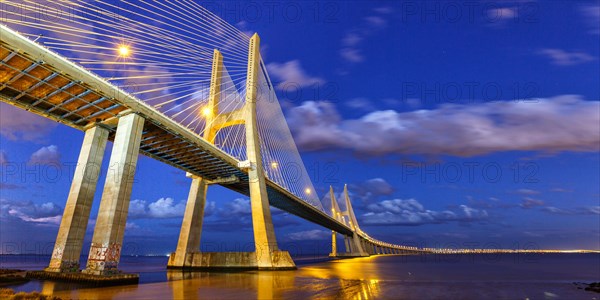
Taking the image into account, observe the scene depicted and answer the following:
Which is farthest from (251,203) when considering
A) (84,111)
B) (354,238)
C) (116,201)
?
(354,238)

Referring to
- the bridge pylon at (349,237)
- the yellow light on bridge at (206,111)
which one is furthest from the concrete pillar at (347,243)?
the yellow light on bridge at (206,111)

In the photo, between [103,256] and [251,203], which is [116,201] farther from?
[251,203]

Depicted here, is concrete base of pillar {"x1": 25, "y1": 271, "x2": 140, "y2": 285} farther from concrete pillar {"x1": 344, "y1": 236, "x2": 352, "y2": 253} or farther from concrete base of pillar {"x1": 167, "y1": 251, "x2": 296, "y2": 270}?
concrete pillar {"x1": 344, "y1": 236, "x2": 352, "y2": 253}

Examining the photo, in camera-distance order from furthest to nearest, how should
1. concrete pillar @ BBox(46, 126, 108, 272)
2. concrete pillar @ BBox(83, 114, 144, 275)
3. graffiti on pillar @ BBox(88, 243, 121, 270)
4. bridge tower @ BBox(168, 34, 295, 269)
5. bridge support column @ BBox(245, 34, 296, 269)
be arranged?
bridge tower @ BBox(168, 34, 295, 269), bridge support column @ BBox(245, 34, 296, 269), concrete pillar @ BBox(46, 126, 108, 272), concrete pillar @ BBox(83, 114, 144, 275), graffiti on pillar @ BBox(88, 243, 121, 270)

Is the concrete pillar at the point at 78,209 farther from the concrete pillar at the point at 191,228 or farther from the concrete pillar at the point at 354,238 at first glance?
the concrete pillar at the point at 354,238

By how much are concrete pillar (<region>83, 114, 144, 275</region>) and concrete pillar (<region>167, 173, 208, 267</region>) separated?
62.5 ft

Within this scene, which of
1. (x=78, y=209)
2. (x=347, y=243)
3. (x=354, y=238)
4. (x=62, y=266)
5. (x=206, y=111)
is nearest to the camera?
(x=62, y=266)

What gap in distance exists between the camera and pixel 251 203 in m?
43.6

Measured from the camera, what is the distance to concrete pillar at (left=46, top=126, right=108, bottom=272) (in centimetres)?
2667

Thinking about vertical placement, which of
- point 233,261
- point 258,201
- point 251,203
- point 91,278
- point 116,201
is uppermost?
point 258,201

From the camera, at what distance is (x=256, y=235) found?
42.6m

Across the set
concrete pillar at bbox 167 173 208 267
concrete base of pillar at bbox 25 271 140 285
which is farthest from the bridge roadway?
concrete base of pillar at bbox 25 271 140 285

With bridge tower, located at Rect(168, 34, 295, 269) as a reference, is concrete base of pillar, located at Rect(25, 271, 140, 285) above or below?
below

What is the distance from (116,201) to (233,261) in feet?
62.7
